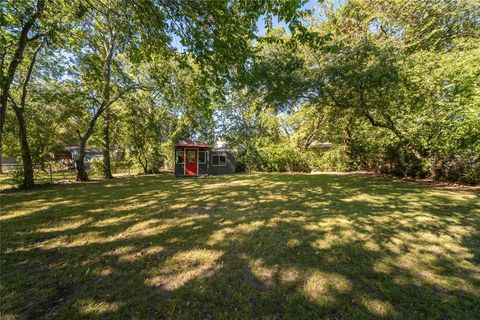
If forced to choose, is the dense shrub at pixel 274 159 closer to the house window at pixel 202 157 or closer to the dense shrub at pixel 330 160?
the dense shrub at pixel 330 160

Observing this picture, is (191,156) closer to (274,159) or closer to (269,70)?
(274,159)

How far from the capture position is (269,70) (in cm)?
637

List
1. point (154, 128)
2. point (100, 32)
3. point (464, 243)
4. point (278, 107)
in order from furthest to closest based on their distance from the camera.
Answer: point (154, 128), point (100, 32), point (278, 107), point (464, 243)

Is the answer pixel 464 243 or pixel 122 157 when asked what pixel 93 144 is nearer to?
pixel 122 157

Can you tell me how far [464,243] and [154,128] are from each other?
50.9 feet

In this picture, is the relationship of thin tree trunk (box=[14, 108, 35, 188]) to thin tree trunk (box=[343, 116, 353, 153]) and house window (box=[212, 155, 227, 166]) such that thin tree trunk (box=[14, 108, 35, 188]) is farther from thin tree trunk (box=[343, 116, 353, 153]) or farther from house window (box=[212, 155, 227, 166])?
thin tree trunk (box=[343, 116, 353, 153])

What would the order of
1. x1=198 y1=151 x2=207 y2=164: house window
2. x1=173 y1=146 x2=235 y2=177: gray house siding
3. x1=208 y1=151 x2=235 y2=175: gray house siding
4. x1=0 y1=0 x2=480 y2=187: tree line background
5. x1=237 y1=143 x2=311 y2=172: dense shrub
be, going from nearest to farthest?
x1=0 y1=0 x2=480 y2=187: tree line background → x1=173 y1=146 x2=235 y2=177: gray house siding → x1=198 y1=151 x2=207 y2=164: house window → x1=237 y1=143 x2=311 y2=172: dense shrub → x1=208 y1=151 x2=235 y2=175: gray house siding

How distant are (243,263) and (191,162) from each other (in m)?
13.0

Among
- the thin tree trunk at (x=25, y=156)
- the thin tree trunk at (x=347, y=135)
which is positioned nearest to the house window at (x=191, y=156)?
the thin tree trunk at (x=25, y=156)

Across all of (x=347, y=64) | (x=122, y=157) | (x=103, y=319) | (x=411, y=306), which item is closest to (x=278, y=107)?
(x=347, y=64)

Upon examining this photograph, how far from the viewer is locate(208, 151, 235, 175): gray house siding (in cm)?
1661

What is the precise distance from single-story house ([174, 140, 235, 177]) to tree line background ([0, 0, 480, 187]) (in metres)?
2.71

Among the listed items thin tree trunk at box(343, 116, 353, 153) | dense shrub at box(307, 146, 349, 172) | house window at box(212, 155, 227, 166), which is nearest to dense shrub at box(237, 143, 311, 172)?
dense shrub at box(307, 146, 349, 172)

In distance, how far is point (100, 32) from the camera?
9.76 meters
